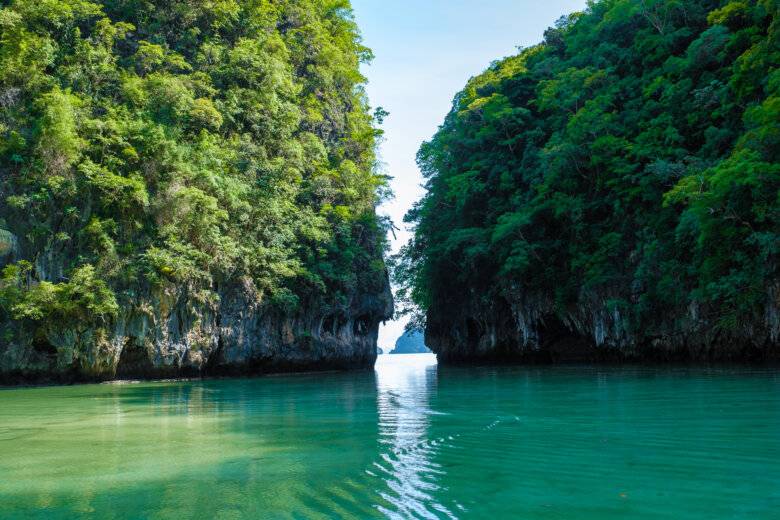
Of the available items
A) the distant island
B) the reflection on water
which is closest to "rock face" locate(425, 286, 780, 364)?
the reflection on water

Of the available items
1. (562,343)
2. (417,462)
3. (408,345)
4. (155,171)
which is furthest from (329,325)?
(408,345)

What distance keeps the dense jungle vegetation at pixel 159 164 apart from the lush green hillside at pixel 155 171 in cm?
5

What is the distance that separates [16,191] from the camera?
17.8 m

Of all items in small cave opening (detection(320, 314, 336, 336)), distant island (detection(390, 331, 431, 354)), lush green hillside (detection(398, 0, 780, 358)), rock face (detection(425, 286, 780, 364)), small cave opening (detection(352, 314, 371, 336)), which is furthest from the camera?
distant island (detection(390, 331, 431, 354))

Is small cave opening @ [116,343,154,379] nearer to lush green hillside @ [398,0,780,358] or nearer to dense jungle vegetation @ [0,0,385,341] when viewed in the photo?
dense jungle vegetation @ [0,0,385,341]

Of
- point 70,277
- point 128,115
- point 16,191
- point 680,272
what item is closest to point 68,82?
point 128,115

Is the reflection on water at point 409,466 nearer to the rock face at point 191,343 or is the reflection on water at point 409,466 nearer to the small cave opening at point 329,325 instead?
the rock face at point 191,343

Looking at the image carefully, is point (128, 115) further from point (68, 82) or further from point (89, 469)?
point (89, 469)

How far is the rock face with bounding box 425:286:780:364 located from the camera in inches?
602

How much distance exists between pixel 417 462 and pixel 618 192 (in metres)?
16.6

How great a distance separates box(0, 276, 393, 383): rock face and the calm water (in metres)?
11.1

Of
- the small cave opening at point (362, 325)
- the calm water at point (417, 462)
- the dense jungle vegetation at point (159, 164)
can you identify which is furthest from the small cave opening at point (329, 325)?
the calm water at point (417, 462)

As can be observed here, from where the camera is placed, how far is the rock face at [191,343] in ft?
56.3

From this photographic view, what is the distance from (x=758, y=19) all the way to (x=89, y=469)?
18.5 meters
